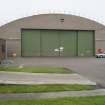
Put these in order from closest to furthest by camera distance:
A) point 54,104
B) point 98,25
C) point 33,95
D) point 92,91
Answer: point 54,104 < point 33,95 < point 92,91 < point 98,25

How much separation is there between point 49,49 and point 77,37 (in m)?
6.29

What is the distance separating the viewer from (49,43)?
58.2 metres

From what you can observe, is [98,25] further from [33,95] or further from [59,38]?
[33,95]

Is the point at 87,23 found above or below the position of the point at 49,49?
above

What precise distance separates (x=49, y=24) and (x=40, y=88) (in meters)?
45.8

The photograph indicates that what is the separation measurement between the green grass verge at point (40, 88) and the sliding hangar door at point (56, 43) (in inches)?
1706

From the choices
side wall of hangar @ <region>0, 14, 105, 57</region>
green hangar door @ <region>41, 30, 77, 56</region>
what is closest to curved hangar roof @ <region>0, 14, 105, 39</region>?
side wall of hangar @ <region>0, 14, 105, 57</region>

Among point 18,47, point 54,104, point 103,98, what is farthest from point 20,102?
point 18,47

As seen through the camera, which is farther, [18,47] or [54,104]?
[18,47]

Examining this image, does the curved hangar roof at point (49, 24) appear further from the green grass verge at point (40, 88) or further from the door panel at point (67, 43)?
the green grass verge at point (40, 88)

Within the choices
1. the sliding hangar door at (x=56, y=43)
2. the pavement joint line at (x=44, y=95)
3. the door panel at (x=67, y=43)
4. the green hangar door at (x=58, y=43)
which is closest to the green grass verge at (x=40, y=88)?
the pavement joint line at (x=44, y=95)

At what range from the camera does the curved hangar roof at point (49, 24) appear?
57.7 meters

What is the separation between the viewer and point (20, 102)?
985 cm

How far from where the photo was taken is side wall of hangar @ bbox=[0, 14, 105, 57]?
57.3m
